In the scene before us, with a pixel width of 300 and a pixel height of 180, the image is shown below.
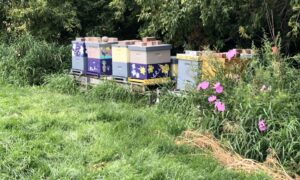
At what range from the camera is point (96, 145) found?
4.95 m

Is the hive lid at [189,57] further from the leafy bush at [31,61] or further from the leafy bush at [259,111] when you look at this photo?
the leafy bush at [31,61]

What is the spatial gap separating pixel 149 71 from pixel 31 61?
3238 millimetres

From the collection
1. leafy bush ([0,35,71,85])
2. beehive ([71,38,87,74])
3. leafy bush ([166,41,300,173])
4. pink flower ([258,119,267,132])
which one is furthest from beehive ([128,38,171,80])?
pink flower ([258,119,267,132])

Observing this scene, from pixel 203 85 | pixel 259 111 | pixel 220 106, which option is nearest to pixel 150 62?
pixel 203 85

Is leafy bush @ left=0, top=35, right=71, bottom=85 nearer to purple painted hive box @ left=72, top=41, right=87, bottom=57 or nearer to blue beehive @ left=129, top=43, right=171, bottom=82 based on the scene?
purple painted hive box @ left=72, top=41, right=87, bottom=57

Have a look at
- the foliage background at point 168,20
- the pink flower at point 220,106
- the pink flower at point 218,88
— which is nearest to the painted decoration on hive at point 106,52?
the foliage background at point 168,20

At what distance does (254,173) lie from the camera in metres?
4.24

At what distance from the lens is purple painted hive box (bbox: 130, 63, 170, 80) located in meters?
7.09

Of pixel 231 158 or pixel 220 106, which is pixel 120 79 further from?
pixel 231 158

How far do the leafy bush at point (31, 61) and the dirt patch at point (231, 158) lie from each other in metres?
4.77

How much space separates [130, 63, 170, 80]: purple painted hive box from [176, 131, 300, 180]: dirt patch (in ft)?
6.58

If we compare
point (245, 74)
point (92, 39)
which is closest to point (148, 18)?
point (92, 39)

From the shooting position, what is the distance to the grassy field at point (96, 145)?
4.25m

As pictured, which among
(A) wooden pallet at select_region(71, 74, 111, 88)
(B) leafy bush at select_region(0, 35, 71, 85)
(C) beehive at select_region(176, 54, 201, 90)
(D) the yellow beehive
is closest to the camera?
(C) beehive at select_region(176, 54, 201, 90)
